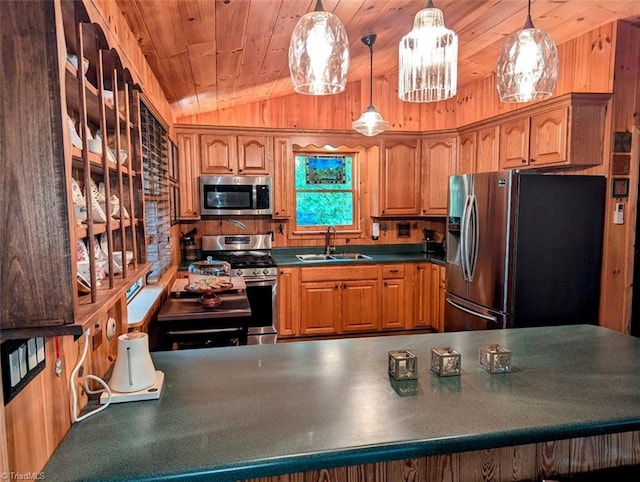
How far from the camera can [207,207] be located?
Answer: 426cm

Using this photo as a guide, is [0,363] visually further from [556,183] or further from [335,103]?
[335,103]

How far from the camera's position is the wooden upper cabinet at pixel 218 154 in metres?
4.28

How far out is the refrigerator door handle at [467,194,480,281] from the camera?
3467mm

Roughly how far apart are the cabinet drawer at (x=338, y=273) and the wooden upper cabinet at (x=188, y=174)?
4.25ft

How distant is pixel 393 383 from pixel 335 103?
Answer: 3886 millimetres

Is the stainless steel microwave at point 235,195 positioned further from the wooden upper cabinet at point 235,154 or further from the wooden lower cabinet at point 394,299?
the wooden lower cabinet at point 394,299

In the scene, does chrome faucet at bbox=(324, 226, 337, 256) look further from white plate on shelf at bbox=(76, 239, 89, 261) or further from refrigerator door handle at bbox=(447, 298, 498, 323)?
white plate on shelf at bbox=(76, 239, 89, 261)

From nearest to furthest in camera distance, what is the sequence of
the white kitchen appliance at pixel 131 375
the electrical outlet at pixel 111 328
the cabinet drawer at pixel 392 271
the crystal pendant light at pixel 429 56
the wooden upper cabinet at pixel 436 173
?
the white kitchen appliance at pixel 131 375 → the electrical outlet at pixel 111 328 → the crystal pendant light at pixel 429 56 → the cabinet drawer at pixel 392 271 → the wooden upper cabinet at pixel 436 173

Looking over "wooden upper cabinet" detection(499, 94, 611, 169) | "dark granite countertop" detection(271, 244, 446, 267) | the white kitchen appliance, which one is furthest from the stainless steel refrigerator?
the white kitchen appliance

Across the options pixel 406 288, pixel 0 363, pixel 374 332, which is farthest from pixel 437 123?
pixel 0 363

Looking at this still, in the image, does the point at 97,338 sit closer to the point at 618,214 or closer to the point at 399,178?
the point at 618,214

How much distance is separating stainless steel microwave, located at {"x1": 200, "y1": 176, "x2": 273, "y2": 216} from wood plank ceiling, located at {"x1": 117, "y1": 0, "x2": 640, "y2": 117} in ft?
2.50

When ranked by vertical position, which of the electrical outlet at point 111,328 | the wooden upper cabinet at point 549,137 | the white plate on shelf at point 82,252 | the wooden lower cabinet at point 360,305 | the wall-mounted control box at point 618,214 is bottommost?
the wooden lower cabinet at point 360,305

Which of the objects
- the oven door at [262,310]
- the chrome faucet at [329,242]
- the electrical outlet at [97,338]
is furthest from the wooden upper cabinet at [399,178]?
the electrical outlet at [97,338]
